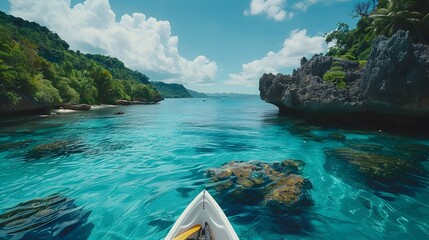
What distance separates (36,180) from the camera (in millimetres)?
11508

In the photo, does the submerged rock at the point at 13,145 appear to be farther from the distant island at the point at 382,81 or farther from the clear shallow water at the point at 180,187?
the distant island at the point at 382,81

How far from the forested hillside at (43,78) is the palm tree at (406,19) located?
45.6 metres

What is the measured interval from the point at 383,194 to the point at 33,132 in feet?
95.4

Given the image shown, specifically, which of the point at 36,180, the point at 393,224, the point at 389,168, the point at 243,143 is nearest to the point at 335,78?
the point at 243,143

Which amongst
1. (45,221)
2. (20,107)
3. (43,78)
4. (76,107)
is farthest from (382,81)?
(43,78)

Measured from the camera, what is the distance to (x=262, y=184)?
10211 mm

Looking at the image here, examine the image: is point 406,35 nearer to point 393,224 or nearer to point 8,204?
point 393,224

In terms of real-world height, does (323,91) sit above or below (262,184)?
above

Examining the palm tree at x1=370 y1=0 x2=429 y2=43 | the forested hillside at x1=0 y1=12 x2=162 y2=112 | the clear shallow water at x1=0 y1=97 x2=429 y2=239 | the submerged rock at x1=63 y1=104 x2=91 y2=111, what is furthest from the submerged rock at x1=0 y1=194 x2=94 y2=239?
the submerged rock at x1=63 y1=104 x2=91 y2=111

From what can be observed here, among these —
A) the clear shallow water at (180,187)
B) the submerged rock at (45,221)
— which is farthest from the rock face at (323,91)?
the submerged rock at (45,221)

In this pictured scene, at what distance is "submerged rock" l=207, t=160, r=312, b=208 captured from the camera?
352 inches

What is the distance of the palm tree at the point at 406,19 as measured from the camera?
2434 cm

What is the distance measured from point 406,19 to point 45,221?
36.2 meters

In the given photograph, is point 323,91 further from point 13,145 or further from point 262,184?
point 13,145
